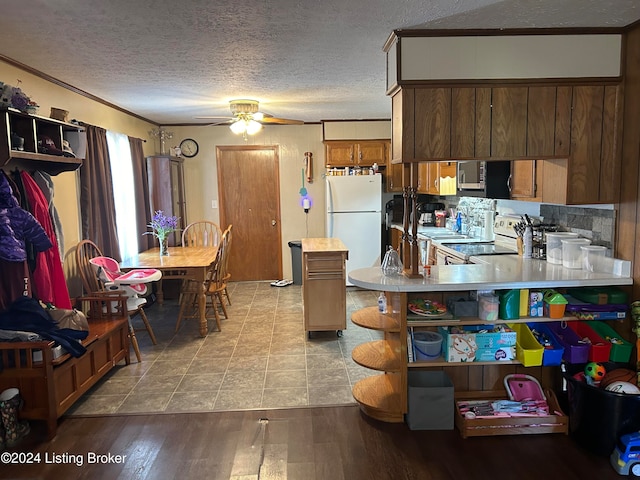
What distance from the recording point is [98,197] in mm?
4324

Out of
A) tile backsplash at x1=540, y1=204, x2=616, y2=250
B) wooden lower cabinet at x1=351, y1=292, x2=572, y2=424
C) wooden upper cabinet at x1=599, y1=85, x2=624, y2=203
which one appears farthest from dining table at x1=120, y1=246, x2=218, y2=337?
wooden upper cabinet at x1=599, y1=85, x2=624, y2=203

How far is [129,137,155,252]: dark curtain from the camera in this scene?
5332mm

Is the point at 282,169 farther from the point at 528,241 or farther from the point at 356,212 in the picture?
the point at 528,241

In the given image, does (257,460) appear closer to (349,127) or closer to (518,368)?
(518,368)

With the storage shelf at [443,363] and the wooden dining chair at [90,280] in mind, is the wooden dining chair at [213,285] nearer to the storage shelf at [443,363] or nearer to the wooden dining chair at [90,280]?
A: the wooden dining chair at [90,280]

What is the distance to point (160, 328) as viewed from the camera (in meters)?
4.80

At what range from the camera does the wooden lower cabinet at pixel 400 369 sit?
9.07 feet

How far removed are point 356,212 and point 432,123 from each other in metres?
3.42

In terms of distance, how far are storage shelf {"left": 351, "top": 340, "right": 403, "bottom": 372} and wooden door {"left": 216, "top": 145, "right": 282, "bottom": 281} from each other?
3.88m

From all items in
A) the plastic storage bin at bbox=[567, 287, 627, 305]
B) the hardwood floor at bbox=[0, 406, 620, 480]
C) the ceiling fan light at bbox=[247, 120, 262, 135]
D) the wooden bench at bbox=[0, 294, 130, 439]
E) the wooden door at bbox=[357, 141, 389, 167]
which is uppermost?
the ceiling fan light at bbox=[247, 120, 262, 135]

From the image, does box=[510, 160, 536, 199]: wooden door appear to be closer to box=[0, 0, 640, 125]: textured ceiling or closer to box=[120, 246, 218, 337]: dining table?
box=[0, 0, 640, 125]: textured ceiling

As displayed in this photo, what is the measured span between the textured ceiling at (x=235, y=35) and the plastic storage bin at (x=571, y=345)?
179cm

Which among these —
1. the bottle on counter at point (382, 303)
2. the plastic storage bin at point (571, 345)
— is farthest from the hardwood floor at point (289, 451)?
the bottle on counter at point (382, 303)

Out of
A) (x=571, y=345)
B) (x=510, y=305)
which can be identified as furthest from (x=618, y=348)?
(x=510, y=305)
